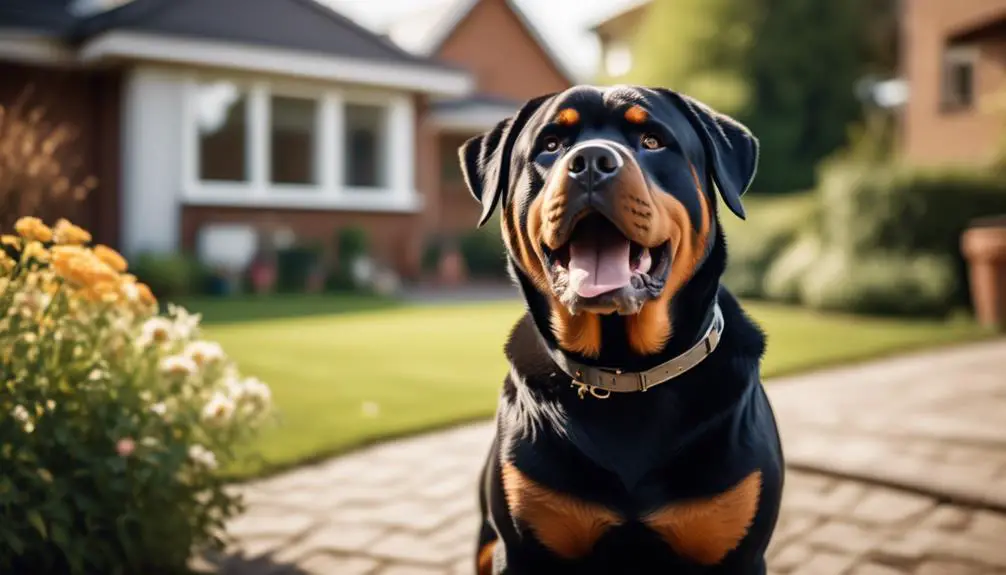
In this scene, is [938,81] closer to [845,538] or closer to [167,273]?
[167,273]

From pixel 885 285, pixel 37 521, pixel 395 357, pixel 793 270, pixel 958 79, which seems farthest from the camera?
pixel 958 79

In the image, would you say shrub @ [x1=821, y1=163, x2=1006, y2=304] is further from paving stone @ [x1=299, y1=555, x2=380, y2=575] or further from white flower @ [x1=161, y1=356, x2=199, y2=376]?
white flower @ [x1=161, y1=356, x2=199, y2=376]

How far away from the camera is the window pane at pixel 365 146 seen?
16.0m

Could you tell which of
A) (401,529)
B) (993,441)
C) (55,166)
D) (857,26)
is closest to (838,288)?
Answer: (993,441)

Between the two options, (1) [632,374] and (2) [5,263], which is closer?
(1) [632,374]

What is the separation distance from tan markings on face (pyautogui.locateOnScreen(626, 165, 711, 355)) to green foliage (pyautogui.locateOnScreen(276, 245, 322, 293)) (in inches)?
457

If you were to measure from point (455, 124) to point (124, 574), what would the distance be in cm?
1576

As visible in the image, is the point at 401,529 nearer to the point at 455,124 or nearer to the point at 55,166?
the point at 55,166

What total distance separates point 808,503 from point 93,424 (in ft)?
8.77

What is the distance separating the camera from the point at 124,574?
2713 mm

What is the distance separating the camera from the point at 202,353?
2992 mm

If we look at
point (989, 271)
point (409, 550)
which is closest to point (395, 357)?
point (409, 550)

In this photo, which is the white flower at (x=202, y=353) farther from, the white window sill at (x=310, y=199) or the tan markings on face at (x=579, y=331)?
the white window sill at (x=310, y=199)

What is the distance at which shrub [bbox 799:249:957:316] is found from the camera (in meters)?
10.3
